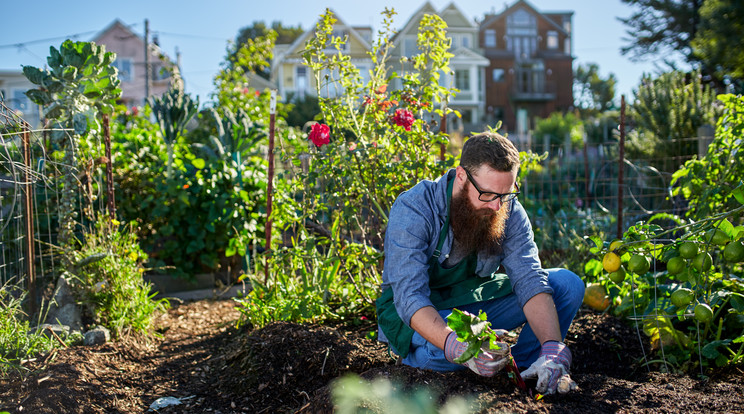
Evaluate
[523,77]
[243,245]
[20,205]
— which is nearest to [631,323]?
[243,245]

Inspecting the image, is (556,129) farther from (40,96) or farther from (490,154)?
(490,154)

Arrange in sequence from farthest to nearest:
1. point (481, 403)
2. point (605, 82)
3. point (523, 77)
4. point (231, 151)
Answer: point (605, 82), point (523, 77), point (231, 151), point (481, 403)

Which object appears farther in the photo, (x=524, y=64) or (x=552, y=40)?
(x=552, y=40)

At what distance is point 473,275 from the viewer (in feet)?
8.29

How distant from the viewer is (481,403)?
172cm

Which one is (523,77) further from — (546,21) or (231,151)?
(231,151)

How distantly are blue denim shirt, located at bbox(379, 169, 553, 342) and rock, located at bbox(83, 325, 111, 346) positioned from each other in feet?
5.65

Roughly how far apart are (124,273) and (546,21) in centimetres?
3339

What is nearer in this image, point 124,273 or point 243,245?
point 124,273

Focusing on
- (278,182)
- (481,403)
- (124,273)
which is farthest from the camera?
(278,182)

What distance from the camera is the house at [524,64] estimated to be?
31.9m

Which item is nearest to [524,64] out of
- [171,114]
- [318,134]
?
[171,114]

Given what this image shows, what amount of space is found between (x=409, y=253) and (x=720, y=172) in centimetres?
198

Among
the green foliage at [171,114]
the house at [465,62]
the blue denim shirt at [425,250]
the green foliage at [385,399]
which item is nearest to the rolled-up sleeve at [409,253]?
the blue denim shirt at [425,250]
